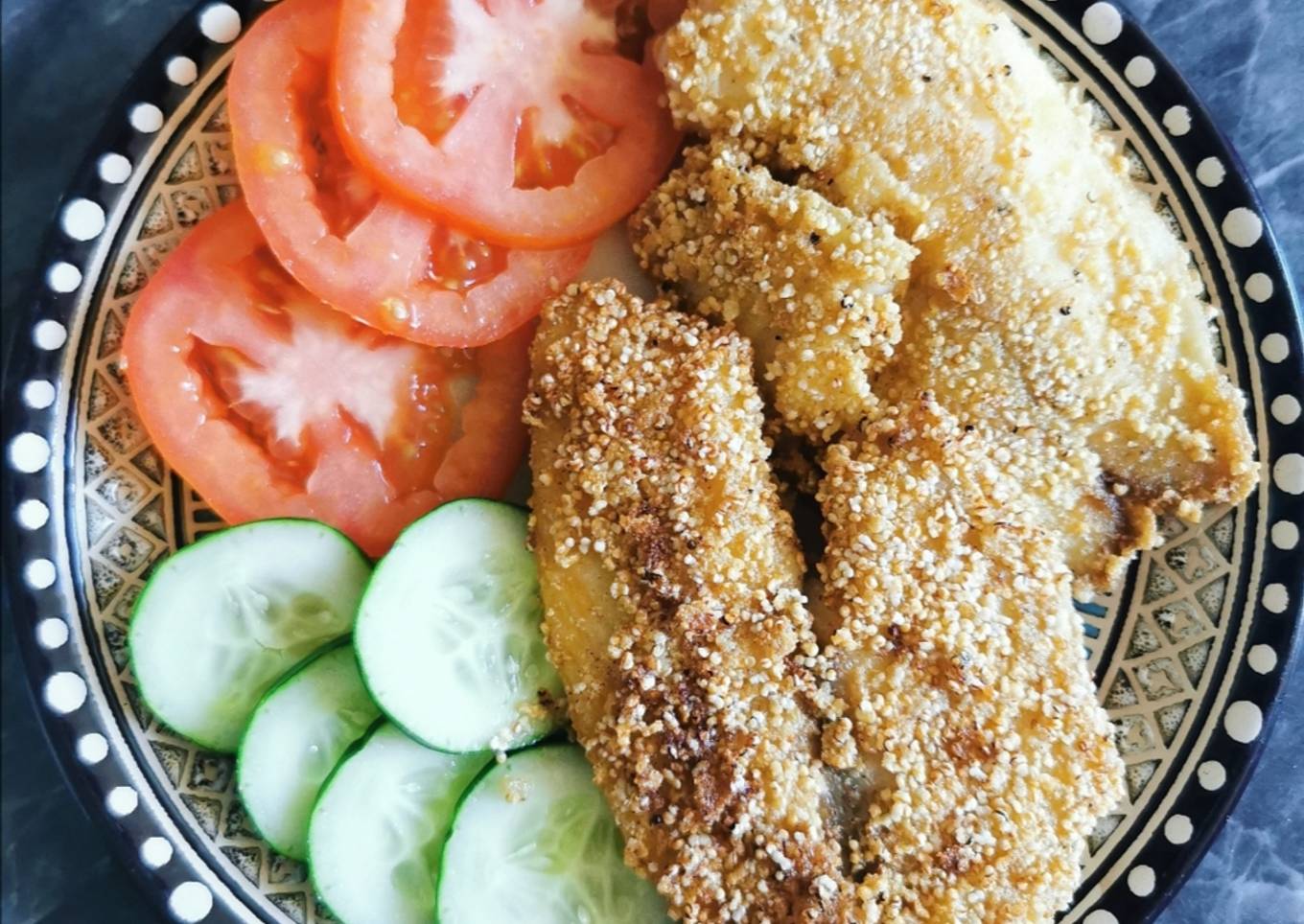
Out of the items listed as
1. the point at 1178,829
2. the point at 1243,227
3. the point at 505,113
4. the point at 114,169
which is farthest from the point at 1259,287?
the point at 114,169

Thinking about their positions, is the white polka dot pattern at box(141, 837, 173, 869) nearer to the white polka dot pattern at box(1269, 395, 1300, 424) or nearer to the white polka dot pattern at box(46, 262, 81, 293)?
the white polka dot pattern at box(46, 262, 81, 293)

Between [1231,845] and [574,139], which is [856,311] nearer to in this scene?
[574,139]

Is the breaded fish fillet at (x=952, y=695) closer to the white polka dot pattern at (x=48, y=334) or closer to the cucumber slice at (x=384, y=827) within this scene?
the cucumber slice at (x=384, y=827)

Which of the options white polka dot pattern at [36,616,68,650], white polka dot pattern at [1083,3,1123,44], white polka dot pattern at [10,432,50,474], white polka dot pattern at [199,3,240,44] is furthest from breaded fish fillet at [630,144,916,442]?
white polka dot pattern at [36,616,68,650]

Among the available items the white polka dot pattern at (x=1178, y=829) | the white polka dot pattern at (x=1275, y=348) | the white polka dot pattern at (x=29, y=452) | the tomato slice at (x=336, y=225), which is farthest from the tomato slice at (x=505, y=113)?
the white polka dot pattern at (x=1178, y=829)

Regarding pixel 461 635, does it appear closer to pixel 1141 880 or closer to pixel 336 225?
pixel 336 225
